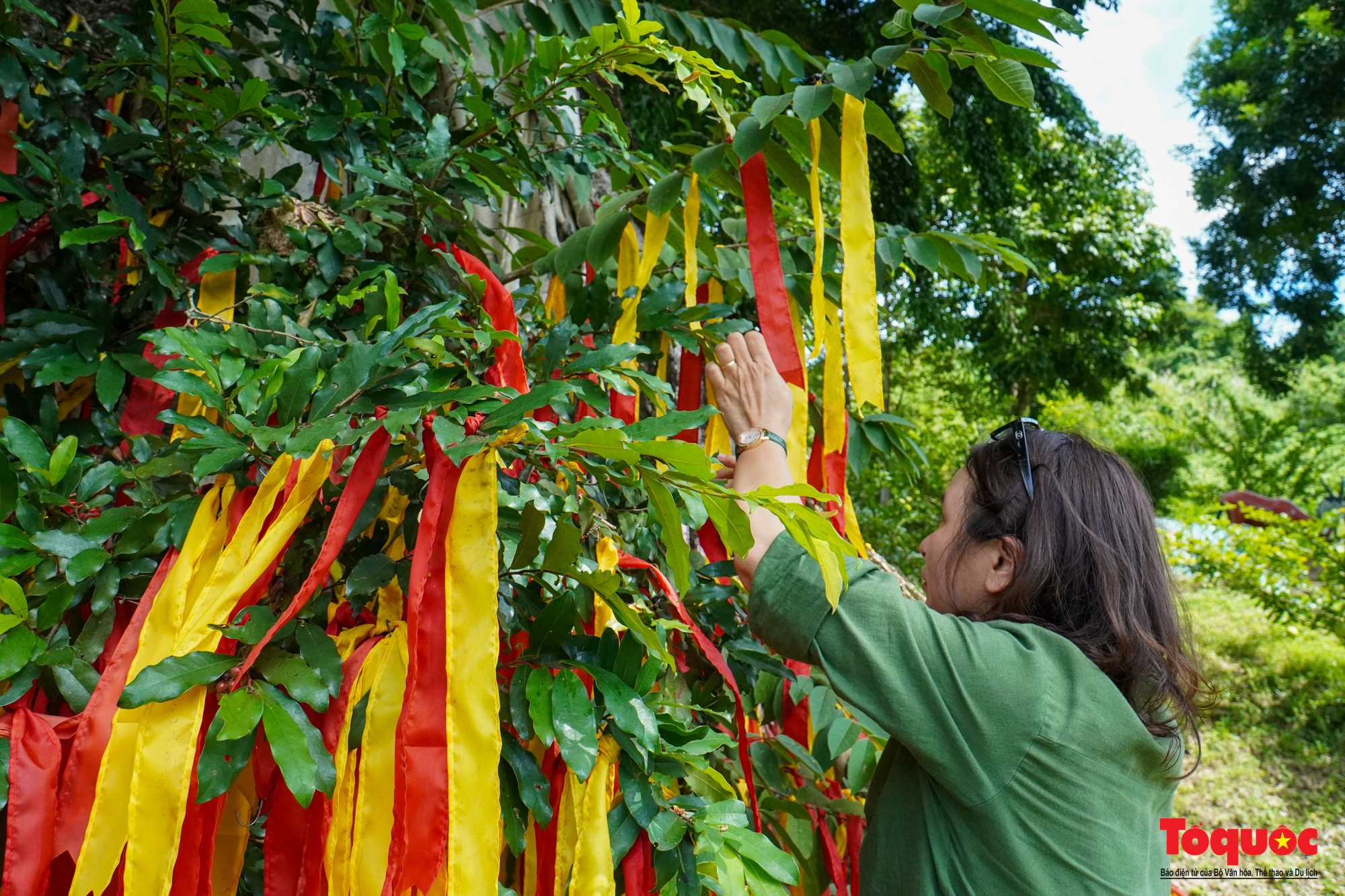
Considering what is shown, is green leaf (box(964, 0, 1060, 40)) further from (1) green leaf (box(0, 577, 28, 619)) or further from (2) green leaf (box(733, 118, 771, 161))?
(1) green leaf (box(0, 577, 28, 619))

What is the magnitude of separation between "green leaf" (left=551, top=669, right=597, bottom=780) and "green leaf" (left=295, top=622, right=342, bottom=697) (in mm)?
161

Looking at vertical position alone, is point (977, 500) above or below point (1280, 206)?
below

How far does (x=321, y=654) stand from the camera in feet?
2.18

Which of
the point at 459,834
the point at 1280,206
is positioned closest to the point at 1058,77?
the point at 459,834

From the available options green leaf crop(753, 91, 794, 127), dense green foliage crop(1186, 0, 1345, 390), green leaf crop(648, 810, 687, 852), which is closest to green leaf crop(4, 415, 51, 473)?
green leaf crop(648, 810, 687, 852)

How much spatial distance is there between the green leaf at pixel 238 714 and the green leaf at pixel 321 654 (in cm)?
5

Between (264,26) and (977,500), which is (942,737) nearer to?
(977,500)

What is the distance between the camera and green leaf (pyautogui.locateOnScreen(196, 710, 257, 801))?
1.96 feet

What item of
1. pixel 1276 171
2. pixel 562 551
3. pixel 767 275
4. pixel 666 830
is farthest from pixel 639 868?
pixel 1276 171

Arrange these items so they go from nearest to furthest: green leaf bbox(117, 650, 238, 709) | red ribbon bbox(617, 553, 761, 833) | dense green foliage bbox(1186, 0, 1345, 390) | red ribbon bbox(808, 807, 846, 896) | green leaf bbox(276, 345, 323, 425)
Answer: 1. green leaf bbox(117, 650, 238, 709)
2. green leaf bbox(276, 345, 323, 425)
3. red ribbon bbox(617, 553, 761, 833)
4. red ribbon bbox(808, 807, 846, 896)
5. dense green foliage bbox(1186, 0, 1345, 390)

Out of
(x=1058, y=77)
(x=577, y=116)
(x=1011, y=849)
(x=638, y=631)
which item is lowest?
(x=1011, y=849)

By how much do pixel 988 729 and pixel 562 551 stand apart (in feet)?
1.26

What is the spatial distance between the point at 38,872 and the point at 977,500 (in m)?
0.85

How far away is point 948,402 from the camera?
24.8 ft
